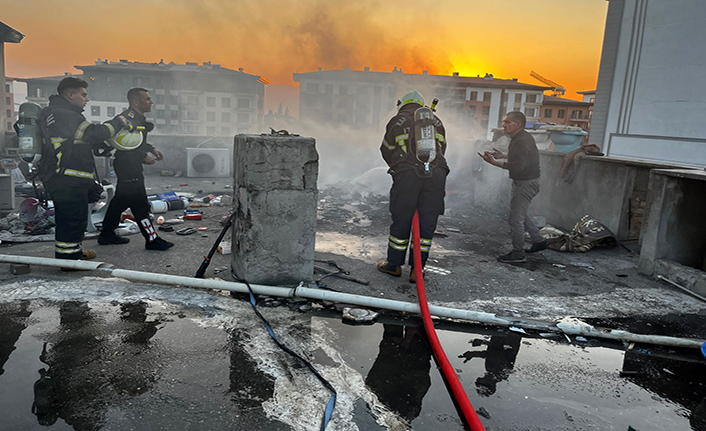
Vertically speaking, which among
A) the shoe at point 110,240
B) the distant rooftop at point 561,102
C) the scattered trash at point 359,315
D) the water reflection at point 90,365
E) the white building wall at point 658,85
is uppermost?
the distant rooftop at point 561,102

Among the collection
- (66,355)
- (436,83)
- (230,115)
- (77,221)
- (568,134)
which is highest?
(436,83)

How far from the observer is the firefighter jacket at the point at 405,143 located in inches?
184

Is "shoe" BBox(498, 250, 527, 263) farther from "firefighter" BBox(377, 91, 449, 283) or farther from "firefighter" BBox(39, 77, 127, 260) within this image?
"firefighter" BBox(39, 77, 127, 260)

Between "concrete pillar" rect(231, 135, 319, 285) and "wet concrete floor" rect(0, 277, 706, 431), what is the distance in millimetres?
489

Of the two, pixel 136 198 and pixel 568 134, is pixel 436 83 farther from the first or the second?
pixel 136 198

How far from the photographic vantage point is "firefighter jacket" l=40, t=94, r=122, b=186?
14.4 feet

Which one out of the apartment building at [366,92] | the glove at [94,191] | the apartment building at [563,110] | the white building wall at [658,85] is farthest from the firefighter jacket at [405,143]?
the apartment building at [563,110]

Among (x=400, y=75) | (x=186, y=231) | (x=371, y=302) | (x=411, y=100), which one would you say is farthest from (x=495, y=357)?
(x=400, y=75)

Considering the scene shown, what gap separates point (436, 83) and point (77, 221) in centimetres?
5961

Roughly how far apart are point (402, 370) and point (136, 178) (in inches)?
156

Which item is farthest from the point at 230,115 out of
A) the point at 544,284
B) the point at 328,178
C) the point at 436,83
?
the point at 544,284

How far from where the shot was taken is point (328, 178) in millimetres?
14562

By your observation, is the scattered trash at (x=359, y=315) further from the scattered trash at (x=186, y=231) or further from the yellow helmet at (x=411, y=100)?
the scattered trash at (x=186, y=231)

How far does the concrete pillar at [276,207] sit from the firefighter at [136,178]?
164 centimetres
